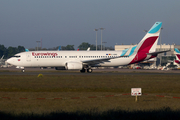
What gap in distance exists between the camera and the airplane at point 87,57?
4934 cm

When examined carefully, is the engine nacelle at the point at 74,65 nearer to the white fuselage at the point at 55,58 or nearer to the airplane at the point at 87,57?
the airplane at the point at 87,57

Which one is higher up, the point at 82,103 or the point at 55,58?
the point at 55,58

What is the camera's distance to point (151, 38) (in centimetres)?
5078

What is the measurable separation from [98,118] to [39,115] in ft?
8.86

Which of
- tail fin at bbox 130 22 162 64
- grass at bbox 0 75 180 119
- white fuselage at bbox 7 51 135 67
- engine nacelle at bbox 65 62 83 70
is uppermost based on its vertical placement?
tail fin at bbox 130 22 162 64

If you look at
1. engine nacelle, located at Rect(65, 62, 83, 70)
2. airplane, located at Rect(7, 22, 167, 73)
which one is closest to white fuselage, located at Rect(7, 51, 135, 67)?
airplane, located at Rect(7, 22, 167, 73)

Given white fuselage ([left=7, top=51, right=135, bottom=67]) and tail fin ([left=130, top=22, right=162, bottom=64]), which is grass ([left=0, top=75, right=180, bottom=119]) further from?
tail fin ([left=130, top=22, right=162, bottom=64])

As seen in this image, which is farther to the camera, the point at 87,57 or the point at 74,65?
the point at 87,57

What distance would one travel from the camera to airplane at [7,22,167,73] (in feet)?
162

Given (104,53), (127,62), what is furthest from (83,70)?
(127,62)

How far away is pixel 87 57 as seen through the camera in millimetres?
50875

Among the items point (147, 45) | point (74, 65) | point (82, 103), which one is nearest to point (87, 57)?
point (74, 65)

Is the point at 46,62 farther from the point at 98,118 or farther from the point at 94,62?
Answer: the point at 98,118

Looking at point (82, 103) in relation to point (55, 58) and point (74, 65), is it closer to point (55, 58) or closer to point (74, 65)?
point (74, 65)
